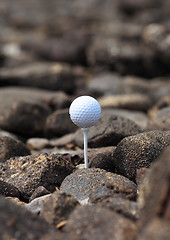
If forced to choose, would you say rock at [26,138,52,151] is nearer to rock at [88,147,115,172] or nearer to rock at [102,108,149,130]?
rock at [102,108,149,130]

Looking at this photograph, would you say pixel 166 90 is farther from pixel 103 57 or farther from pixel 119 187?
pixel 119 187

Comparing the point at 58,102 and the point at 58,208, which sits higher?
the point at 58,208

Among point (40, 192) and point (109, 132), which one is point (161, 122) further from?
point (40, 192)

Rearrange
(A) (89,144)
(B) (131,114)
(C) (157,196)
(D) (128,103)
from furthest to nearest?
1. (D) (128,103)
2. (B) (131,114)
3. (A) (89,144)
4. (C) (157,196)

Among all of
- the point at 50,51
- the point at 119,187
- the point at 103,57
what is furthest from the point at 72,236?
the point at 50,51

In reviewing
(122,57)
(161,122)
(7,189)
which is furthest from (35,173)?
(122,57)

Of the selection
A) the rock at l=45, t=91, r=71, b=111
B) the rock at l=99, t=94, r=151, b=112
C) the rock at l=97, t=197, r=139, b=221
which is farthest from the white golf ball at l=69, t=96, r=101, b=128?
the rock at l=99, t=94, r=151, b=112

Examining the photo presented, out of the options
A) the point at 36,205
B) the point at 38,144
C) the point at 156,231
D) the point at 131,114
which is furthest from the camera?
the point at 131,114
